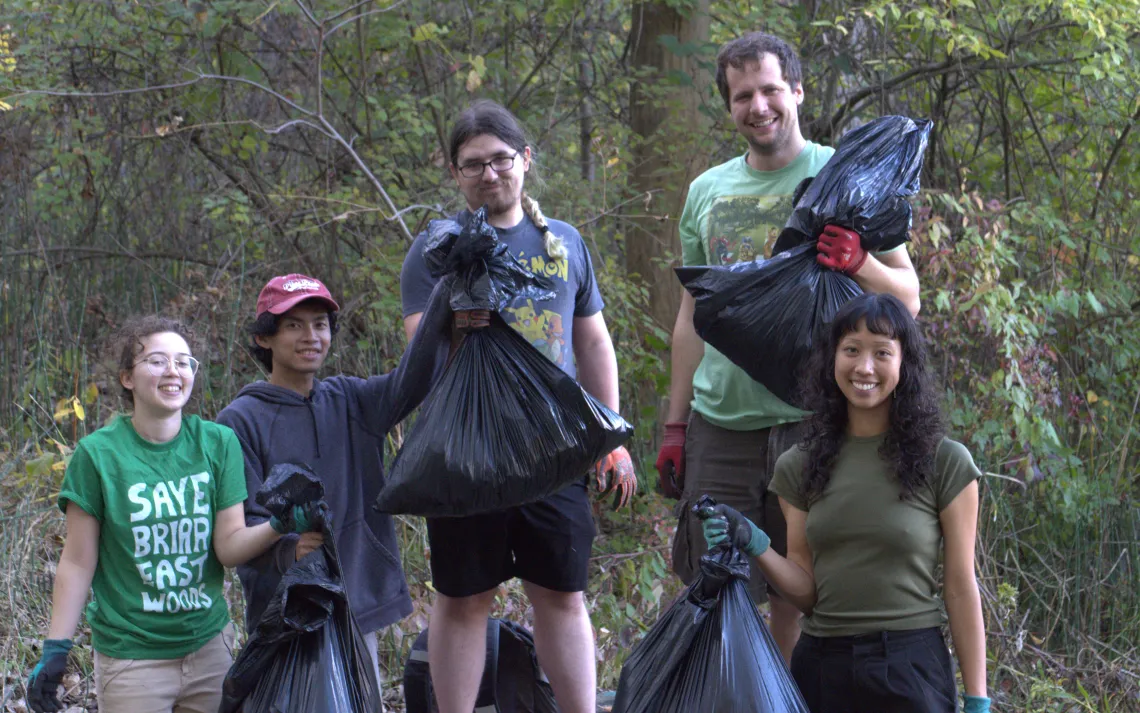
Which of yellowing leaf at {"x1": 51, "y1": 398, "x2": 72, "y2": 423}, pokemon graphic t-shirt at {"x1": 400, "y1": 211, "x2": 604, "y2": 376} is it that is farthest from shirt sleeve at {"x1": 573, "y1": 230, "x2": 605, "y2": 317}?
yellowing leaf at {"x1": 51, "y1": 398, "x2": 72, "y2": 423}

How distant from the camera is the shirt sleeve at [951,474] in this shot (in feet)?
7.51

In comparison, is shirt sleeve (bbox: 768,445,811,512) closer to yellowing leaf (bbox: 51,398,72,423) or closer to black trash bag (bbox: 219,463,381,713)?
black trash bag (bbox: 219,463,381,713)

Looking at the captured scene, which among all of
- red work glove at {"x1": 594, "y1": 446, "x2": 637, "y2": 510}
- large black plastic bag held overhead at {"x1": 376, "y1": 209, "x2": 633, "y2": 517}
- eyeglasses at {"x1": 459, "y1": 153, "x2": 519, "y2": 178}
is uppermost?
eyeglasses at {"x1": 459, "y1": 153, "x2": 519, "y2": 178}

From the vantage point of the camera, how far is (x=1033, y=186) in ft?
20.7

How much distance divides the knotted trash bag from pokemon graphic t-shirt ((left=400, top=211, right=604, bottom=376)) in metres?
0.32

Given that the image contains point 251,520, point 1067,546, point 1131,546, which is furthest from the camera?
point 1067,546

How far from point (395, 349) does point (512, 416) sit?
3210 mm

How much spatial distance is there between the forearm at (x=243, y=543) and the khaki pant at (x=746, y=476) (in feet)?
3.28

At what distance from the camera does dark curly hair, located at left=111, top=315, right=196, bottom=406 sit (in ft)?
8.42

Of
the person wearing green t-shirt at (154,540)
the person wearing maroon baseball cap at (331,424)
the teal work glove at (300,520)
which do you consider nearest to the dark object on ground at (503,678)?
the person wearing maroon baseball cap at (331,424)

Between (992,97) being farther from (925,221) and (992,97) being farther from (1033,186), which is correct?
(925,221)

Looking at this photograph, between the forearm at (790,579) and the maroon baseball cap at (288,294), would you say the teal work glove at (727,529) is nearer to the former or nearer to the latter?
the forearm at (790,579)

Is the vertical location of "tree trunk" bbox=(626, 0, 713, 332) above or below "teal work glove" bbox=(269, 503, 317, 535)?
above

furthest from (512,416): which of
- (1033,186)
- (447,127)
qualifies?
(1033,186)
